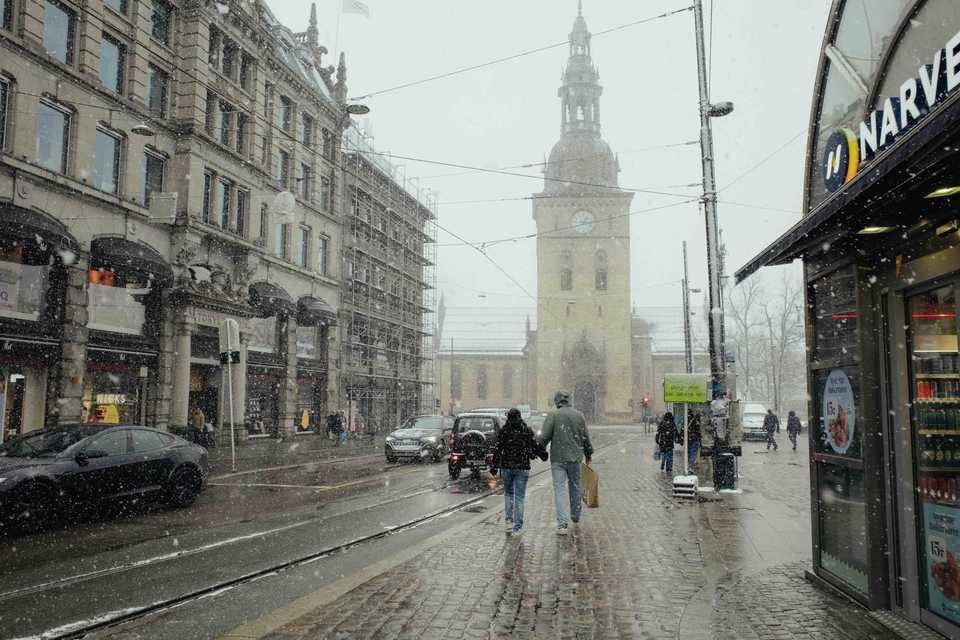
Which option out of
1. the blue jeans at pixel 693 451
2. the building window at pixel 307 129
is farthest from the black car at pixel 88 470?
the building window at pixel 307 129

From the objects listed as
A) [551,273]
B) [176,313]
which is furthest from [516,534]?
[551,273]

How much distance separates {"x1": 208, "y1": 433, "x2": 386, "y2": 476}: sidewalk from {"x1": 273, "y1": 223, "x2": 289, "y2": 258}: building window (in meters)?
8.46

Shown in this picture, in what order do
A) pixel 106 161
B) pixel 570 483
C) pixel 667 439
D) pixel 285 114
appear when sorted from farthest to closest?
pixel 285 114 < pixel 106 161 < pixel 667 439 < pixel 570 483

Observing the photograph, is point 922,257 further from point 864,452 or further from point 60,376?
point 60,376

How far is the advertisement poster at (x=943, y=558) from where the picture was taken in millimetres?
5098

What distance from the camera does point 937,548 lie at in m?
5.31

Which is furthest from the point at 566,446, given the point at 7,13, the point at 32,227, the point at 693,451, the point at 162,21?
the point at 162,21

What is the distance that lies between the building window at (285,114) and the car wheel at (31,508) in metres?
26.9

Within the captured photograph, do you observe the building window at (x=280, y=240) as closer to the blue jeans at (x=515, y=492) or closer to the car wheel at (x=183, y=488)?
the car wheel at (x=183, y=488)

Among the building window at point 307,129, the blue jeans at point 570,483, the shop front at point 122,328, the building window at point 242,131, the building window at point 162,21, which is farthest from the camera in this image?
the building window at point 307,129

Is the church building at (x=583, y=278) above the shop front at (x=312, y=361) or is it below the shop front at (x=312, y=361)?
above

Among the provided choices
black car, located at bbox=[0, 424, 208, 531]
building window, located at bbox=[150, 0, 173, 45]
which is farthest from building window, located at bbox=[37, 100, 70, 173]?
black car, located at bbox=[0, 424, 208, 531]

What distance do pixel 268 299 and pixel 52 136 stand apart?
11.2 m

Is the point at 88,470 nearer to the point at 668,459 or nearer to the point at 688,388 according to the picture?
the point at 688,388
